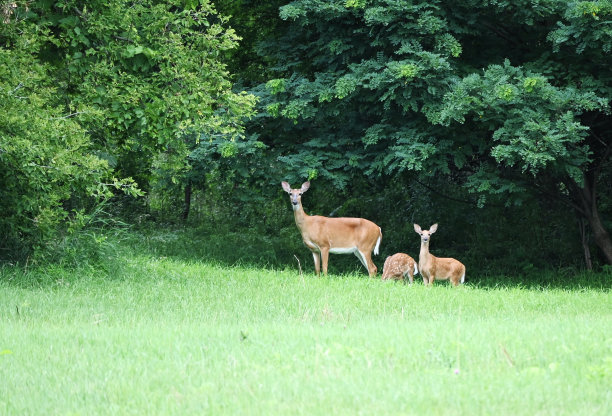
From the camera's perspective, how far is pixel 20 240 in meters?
13.2

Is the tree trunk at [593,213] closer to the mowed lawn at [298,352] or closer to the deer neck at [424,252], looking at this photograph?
the deer neck at [424,252]

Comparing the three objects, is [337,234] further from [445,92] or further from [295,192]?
[445,92]

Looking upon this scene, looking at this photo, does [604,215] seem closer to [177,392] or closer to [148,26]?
[148,26]

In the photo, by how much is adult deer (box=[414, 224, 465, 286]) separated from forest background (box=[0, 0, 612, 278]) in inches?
45.6

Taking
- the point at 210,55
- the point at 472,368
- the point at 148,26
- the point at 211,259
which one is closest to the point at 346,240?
the point at 211,259

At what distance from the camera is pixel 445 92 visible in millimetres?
13562

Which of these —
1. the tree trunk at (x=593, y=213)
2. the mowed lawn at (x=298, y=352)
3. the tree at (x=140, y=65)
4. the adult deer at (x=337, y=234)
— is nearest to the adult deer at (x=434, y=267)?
the adult deer at (x=337, y=234)

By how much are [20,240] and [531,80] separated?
8.05 metres

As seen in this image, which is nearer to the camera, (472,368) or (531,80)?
(472,368)

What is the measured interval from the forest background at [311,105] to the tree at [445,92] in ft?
0.13

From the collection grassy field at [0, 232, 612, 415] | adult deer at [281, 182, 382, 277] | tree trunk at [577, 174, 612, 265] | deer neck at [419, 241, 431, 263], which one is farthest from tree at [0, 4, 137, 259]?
tree trunk at [577, 174, 612, 265]

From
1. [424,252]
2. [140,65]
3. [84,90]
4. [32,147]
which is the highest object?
[140,65]

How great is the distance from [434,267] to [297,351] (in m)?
7.40

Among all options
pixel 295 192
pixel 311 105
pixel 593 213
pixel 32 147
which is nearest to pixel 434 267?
pixel 295 192
